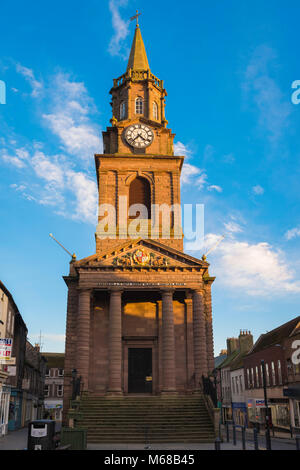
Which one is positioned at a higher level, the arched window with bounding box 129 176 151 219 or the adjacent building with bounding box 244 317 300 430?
the arched window with bounding box 129 176 151 219

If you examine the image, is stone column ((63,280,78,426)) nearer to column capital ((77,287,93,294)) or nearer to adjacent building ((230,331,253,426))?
column capital ((77,287,93,294))

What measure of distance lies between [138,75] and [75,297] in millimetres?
25831

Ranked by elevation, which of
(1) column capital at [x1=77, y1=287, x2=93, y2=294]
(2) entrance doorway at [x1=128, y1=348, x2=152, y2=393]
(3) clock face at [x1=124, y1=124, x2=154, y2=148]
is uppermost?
(3) clock face at [x1=124, y1=124, x2=154, y2=148]

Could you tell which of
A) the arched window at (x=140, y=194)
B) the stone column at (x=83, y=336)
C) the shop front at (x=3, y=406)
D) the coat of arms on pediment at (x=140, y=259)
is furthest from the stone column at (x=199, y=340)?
the shop front at (x=3, y=406)

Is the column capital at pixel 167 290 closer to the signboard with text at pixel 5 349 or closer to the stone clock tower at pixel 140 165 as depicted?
the stone clock tower at pixel 140 165

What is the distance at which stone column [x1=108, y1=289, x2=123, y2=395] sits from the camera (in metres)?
33.5

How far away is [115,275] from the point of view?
36.2 m

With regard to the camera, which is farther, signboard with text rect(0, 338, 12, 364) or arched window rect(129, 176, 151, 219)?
arched window rect(129, 176, 151, 219)

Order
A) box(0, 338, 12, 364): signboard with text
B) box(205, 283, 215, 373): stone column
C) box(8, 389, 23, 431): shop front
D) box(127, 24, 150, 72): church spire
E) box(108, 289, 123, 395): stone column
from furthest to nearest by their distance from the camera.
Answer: box(127, 24, 150, 72): church spire < box(8, 389, 23, 431): shop front < box(205, 283, 215, 373): stone column < box(108, 289, 123, 395): stone column < box(0, 338, 12, 364): signboard with text

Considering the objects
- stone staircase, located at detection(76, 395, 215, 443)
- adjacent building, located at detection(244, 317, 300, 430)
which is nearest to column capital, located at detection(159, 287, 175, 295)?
stone staircase, located at detection(76, 395, 215, 443)

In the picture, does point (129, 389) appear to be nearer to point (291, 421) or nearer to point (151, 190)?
point (291, 421)

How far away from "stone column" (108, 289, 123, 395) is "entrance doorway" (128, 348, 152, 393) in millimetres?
3787

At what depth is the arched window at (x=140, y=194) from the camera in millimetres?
44362

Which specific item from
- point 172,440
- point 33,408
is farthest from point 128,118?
point 33,408
